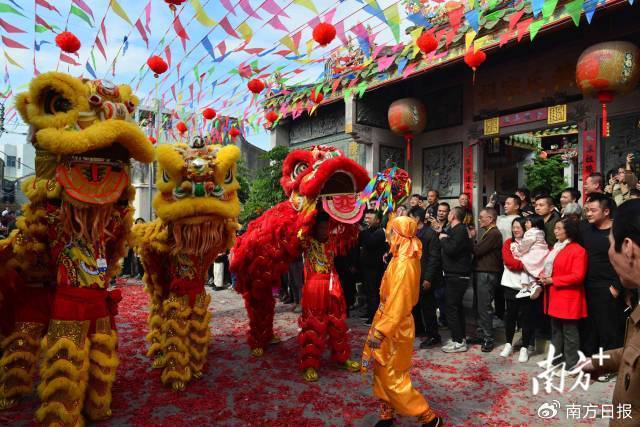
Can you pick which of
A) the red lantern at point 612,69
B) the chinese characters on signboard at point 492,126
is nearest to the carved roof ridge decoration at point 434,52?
the red lantern at point 612,69

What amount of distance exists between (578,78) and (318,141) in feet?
20.1

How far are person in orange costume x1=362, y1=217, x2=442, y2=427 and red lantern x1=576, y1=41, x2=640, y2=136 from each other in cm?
434

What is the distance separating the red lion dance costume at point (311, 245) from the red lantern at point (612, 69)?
3.77 meters

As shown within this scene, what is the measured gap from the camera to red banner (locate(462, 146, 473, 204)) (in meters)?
8.64

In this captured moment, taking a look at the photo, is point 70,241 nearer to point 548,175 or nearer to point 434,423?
point 434,423

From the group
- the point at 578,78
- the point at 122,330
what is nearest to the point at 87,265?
the point at 122,330

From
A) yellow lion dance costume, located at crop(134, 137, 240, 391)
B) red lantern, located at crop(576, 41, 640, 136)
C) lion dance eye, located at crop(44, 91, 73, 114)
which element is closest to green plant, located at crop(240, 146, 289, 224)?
yellow lion dance costume, located at crop(134, 137, 240, 391)

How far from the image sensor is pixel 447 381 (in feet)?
13.1

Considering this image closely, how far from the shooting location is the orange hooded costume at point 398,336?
9.12 ft

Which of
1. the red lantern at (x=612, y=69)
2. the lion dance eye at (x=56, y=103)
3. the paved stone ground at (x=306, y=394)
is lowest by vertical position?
the paved stone ground at (x=306, y=394)

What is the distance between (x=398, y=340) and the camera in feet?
9.43

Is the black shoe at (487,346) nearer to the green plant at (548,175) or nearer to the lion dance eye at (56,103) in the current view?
the lion dance eye at (56,103)

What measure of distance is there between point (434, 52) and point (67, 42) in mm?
5495

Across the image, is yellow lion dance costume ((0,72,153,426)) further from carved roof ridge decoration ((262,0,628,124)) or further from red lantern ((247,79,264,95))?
red lantern ((247,79,264,95))
